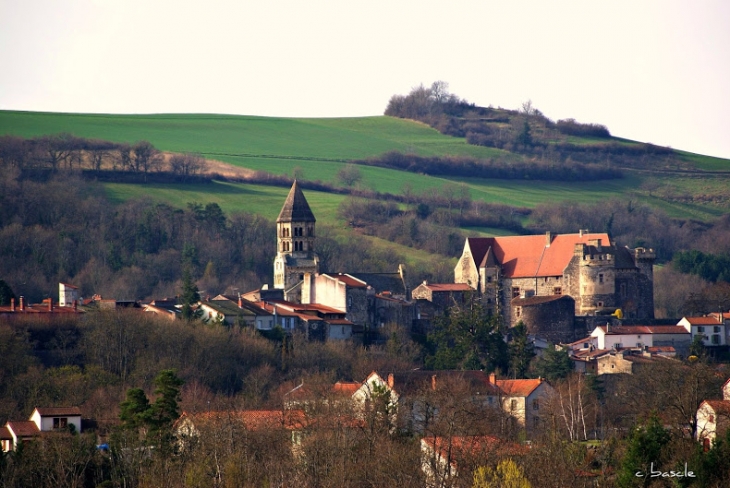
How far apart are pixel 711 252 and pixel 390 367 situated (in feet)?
216

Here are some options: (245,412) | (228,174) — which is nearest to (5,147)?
(228,174)

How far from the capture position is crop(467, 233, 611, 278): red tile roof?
352ft

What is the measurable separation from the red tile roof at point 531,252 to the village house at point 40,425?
44016 mm

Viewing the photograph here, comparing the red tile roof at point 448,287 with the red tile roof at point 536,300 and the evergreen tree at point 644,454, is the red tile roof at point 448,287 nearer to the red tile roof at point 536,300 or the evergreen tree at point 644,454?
the red tile roof at point 536,300

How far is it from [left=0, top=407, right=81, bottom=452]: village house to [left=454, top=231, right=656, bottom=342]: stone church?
1554 inches

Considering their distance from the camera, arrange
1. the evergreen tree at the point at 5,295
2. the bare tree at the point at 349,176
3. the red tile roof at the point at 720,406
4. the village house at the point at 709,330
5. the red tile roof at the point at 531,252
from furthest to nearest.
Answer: the bare tree at the point at 349,176, the red tile roof at the point at 531,252, the village house at the point at 709,330, the evergreen tree at the point at 5,295, the red tile roof at the point at 720,406

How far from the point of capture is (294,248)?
338 feet

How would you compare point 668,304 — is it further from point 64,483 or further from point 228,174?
point 64,483

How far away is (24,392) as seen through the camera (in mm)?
76938

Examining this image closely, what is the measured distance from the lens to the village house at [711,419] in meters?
64.0

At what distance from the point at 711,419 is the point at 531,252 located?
44119 millimetres

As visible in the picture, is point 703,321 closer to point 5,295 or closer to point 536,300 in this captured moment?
point 536,300

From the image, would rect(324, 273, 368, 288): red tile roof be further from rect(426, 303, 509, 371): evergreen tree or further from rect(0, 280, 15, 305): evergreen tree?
rect(0, 280, 15, 305): evergreen tree

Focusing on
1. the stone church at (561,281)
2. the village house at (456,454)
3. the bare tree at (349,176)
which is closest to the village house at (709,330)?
the stone church at (561,281)
